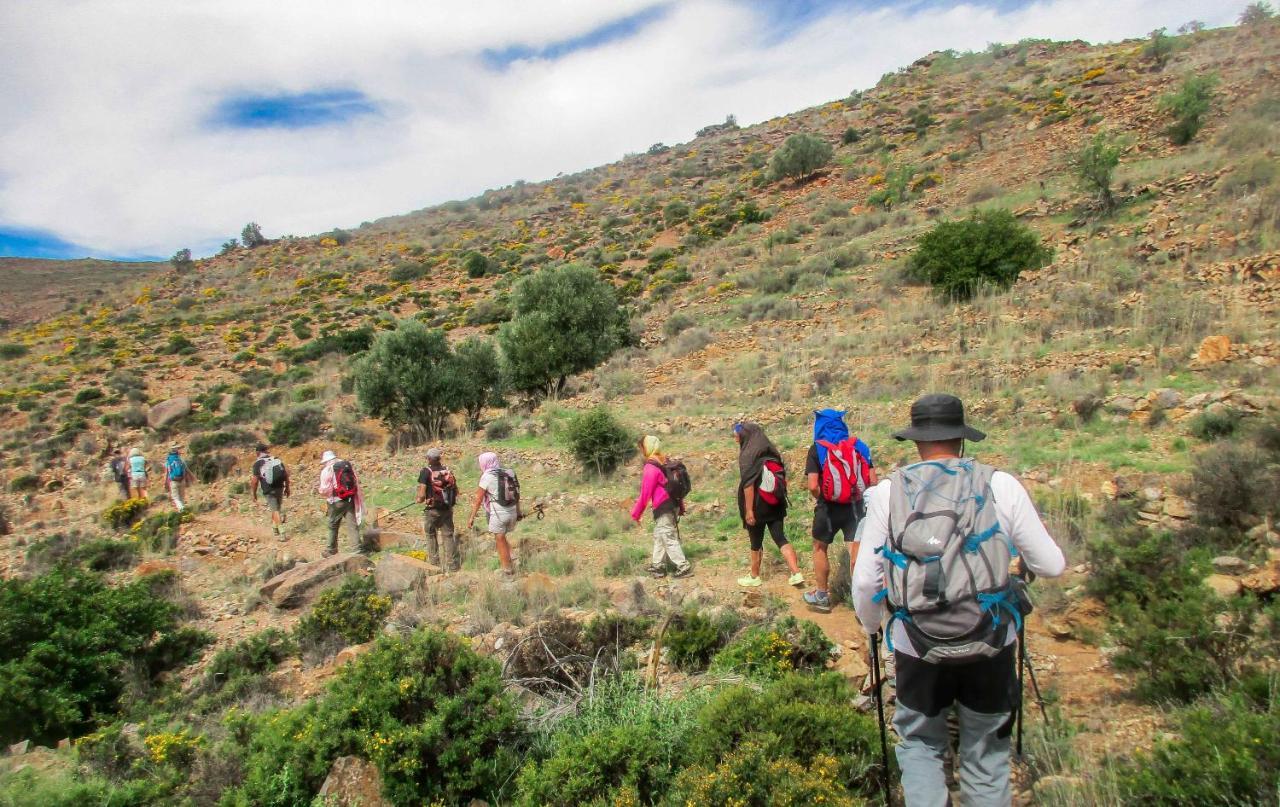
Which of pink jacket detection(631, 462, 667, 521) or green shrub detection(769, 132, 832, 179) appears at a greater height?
green shrub detection(769, 132, 832, 179)

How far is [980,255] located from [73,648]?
1634cm

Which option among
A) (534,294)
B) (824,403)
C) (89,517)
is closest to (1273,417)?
(824,403)

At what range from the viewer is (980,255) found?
1420cm

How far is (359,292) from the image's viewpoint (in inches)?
1677

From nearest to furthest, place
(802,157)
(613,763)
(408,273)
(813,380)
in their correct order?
(613,763), (813,380), (802,157), (408,273)

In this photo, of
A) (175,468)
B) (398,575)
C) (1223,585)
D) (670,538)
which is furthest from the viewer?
(175,468)

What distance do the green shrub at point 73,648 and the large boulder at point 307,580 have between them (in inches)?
37.4

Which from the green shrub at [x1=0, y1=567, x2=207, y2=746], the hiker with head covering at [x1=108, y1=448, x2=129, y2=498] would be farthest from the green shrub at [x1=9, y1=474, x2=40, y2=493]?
the green shrub at [x1=0, y1=567, x2=207, y2=746]

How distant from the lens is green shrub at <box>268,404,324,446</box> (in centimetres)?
1983

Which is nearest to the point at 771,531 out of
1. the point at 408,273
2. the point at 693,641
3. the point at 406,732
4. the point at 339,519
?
the point at 693,641

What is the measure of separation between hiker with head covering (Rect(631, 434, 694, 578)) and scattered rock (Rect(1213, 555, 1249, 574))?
419 cm

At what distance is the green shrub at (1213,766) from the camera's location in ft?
7.20

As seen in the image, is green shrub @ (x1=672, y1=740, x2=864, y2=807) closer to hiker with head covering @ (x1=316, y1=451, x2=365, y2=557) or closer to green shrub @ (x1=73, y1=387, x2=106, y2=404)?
hiker with head covering @ (x1=316, y1=451, x2=365, y2=557)

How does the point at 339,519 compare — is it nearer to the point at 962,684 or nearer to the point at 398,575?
the point at 398,575
